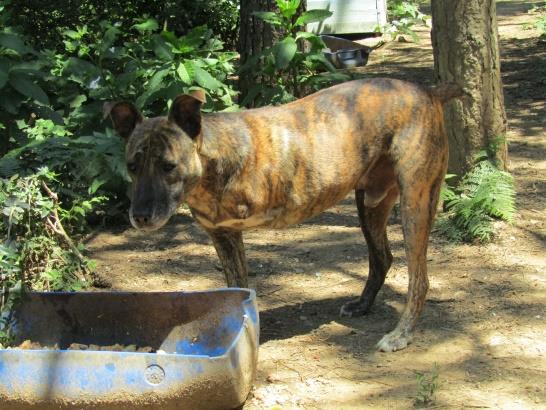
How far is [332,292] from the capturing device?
6.52 meters

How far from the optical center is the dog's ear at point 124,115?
4.96m

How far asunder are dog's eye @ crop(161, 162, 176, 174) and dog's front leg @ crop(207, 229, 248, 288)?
72 centimetres

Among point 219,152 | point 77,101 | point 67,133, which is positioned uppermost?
point 219,152

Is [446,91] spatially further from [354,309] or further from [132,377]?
[132,377]

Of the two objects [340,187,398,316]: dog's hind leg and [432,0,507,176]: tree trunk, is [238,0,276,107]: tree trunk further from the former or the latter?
[340,187,398,316]: dog's hind leg

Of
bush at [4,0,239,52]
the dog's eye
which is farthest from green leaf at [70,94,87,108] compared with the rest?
the dog's eye

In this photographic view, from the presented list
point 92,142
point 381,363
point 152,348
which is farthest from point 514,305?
point 92,142

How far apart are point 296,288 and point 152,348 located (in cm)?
163

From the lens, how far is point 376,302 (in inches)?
248

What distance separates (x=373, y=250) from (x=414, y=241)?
0.60 m

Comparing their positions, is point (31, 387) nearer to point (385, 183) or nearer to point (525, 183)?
point (385, 183)

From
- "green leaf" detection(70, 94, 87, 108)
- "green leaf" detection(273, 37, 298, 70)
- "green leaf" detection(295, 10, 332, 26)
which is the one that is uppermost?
"green leaf" detection(295, 10, 332, 26)

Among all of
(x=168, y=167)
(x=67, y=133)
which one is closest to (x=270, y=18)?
(x=67, y=133)

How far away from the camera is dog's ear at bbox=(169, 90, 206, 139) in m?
4.86
